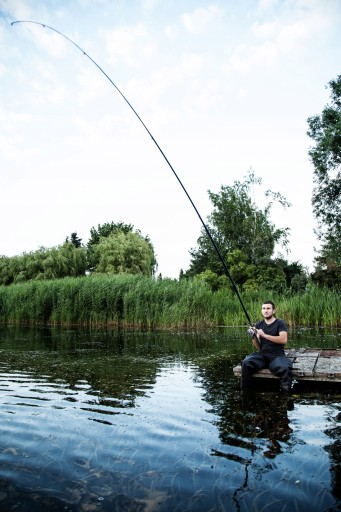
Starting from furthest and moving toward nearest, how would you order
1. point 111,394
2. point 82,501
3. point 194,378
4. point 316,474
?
1. point 194,378
2. point 111,394
3. point 316,474
4. point 82,501

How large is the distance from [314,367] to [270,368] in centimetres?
90

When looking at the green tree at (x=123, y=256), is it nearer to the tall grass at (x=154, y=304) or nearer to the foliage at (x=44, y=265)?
the foliage at (x=44, y=265)

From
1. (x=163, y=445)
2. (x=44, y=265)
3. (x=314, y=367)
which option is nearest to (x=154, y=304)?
(x=314, y=367)

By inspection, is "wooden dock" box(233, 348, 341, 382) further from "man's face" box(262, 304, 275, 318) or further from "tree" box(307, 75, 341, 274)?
"tree" box(307, 75, 341, 274)

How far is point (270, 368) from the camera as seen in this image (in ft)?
21.6

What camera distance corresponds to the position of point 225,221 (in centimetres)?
3734

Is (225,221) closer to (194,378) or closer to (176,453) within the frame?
(194,378)

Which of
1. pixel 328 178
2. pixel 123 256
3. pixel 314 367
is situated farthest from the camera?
pixel 123 256

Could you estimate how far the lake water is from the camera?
3.00 m

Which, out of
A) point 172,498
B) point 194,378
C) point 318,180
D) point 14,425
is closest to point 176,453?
point 172,498

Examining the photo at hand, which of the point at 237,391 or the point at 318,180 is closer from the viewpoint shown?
the point at 237,391

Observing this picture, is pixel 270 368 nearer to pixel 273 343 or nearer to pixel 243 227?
pixel 273 343

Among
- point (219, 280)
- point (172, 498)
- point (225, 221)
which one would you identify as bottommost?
point (172, 498)

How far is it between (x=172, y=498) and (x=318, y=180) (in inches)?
1286
